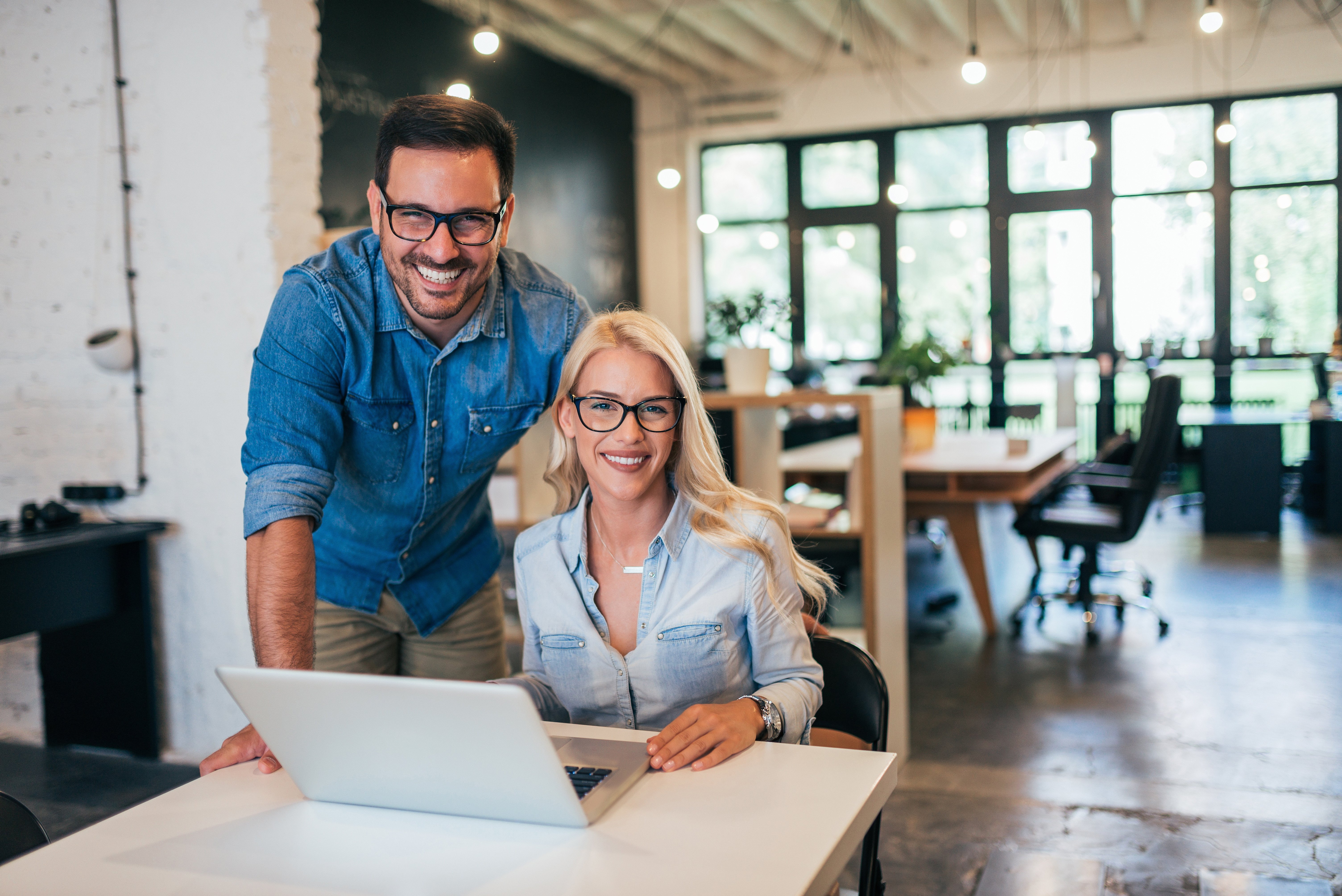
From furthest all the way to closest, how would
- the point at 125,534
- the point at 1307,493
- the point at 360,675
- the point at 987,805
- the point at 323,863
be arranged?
1. the point at 1307,493
2. the point at 125,534
3. the point at 987,805
4. the point at 323,863
5. the point at 360,675

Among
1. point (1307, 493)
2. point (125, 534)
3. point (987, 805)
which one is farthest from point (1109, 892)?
point (1307, 493)

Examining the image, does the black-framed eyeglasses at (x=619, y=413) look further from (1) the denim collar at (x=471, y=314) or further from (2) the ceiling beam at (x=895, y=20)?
(2) the ceiling beam at (x=895, y=20)

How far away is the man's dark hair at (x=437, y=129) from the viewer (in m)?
1.56

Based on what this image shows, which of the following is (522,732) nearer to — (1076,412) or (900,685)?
(900,685)

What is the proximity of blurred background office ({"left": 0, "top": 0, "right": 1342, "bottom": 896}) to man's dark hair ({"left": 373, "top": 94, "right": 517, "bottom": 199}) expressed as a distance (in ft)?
5.16

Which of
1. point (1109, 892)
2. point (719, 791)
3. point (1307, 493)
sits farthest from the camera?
point (1307, 493)

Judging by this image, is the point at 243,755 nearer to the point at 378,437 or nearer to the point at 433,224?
the point at 378,437

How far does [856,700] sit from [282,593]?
879 millimetres

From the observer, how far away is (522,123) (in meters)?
8.06

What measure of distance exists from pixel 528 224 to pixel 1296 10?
643 centimetres

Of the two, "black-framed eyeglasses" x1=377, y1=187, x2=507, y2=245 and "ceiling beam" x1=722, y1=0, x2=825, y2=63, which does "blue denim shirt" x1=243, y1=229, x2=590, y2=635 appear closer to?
"black-framed eyeglasses" x1=377, y1=187, x2=507, y2=245

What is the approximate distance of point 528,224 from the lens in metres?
8.09

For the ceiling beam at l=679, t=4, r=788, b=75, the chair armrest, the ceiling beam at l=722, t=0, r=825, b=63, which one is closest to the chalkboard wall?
the ceiling beam at l=679, t=4, r=788, b=75

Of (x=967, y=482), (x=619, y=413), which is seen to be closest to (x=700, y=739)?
(x=619, y=413)
